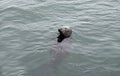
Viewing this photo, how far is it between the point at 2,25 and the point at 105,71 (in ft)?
18.6

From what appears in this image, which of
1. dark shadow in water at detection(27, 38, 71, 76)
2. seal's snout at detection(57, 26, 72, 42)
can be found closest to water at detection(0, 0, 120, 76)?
dark shadow in water at detection(27, 38, 71, 76)

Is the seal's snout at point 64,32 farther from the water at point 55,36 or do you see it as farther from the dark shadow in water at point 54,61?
the water at point 55,36

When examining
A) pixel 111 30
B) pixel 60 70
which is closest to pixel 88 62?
pixel 60 70

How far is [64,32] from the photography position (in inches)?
469

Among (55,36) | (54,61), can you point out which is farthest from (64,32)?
(54,61)

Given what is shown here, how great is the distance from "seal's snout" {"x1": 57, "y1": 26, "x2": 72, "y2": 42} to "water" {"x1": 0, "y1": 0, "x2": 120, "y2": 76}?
0.32 metres

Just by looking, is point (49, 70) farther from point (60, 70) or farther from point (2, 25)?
point (2, 25)

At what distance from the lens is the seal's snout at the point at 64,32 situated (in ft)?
38.9

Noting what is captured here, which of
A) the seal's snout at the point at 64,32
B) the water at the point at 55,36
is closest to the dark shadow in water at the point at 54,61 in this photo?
the water at the point at 55,36

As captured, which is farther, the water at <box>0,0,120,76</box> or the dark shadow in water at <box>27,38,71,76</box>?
the water at <box>0,0,120,76</box>

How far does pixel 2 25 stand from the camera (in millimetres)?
13758

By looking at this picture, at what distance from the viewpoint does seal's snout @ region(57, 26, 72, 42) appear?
11.9 m

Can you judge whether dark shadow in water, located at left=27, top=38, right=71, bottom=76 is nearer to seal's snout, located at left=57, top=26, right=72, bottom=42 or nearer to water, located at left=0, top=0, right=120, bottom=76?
water, located at left=0, top=0, right=120, bottom=76

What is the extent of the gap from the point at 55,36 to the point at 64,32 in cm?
91
